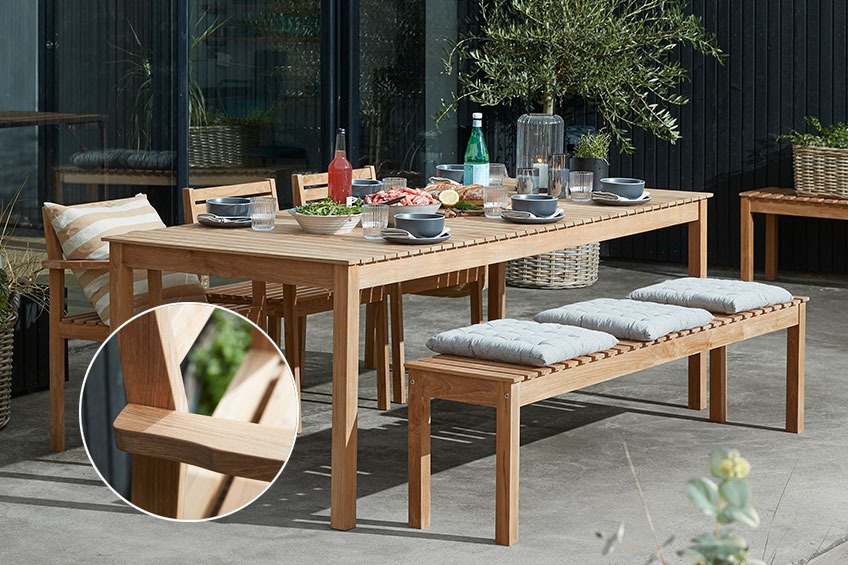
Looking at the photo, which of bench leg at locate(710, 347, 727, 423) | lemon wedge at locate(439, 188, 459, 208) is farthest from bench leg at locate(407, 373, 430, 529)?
bench leg at locate(710, 347, 727, 423)

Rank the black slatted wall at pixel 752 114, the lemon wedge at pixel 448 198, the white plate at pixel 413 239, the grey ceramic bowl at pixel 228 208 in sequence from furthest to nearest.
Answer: the black slatted wall at pixel 752 114 → the lemon wedge at pixel 448 198 → the grey ceramic bowl at pixel 228 208 → the white plate at pixel 413 239

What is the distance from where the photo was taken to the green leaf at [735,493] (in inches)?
48.4

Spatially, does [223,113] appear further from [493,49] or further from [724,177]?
[724,177]

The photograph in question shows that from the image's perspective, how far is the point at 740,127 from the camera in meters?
8.53

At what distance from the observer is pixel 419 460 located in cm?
363

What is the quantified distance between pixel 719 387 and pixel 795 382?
28 centimetres

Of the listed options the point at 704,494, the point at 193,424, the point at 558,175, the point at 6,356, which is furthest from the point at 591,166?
the point at 704,494

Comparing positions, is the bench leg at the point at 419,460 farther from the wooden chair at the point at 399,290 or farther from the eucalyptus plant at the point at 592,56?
the eucalyptus plant at the point at 592,56

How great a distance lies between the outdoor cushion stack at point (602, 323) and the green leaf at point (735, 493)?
239 centimetres

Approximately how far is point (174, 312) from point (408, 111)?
5423 mm

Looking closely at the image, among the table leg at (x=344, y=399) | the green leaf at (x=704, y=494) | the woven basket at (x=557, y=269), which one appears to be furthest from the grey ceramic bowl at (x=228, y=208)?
the woven basket at (x=557, y=269)

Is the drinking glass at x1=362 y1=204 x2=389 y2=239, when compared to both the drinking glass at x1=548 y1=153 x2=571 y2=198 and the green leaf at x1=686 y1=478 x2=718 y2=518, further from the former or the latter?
the green leaf at x1=686 y1=478 x2=718 y2=518

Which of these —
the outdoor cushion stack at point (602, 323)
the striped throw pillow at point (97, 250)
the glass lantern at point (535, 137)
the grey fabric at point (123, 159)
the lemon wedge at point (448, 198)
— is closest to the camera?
the outdoor cushion stack at point (602, 323)

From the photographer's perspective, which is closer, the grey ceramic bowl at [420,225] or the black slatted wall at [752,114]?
the grey ceramic bowl at [420,225]
